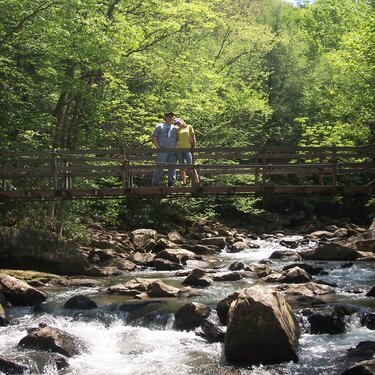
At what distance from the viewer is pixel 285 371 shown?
10336 mm

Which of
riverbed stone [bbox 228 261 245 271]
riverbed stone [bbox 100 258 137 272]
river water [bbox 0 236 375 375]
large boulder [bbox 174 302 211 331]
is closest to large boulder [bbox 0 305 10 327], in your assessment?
river water [bbox 0 236 375 375]

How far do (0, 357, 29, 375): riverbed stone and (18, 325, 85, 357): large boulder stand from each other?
872mm

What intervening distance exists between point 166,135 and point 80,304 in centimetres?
501

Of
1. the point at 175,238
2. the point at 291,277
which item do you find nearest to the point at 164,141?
the point at 291,277

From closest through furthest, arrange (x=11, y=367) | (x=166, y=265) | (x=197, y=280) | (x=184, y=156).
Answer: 1. (x=11, y=367)
2. (x=184, y=156)
3. (x=197, y=280)
4. (x=166, y=265)

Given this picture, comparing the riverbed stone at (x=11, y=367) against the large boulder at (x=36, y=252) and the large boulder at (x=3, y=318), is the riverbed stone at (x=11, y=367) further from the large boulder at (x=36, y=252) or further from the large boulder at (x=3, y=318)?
the large boulder at (x=36, y=252)

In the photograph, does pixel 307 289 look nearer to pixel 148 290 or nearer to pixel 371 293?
pixel 371 293

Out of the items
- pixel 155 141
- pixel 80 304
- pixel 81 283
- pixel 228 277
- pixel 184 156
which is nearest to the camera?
pixel 80 304

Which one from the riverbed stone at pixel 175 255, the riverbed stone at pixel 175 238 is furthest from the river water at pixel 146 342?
the riverbed stone at pixel 175 238

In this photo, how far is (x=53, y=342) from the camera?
1123cm

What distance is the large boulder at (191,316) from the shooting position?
1270 cm

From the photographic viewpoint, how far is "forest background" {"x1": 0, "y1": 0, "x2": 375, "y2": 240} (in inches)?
742

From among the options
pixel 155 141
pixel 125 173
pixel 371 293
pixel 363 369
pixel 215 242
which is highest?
pixel 155 141

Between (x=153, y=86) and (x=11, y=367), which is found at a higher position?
(x=153, y=86)
